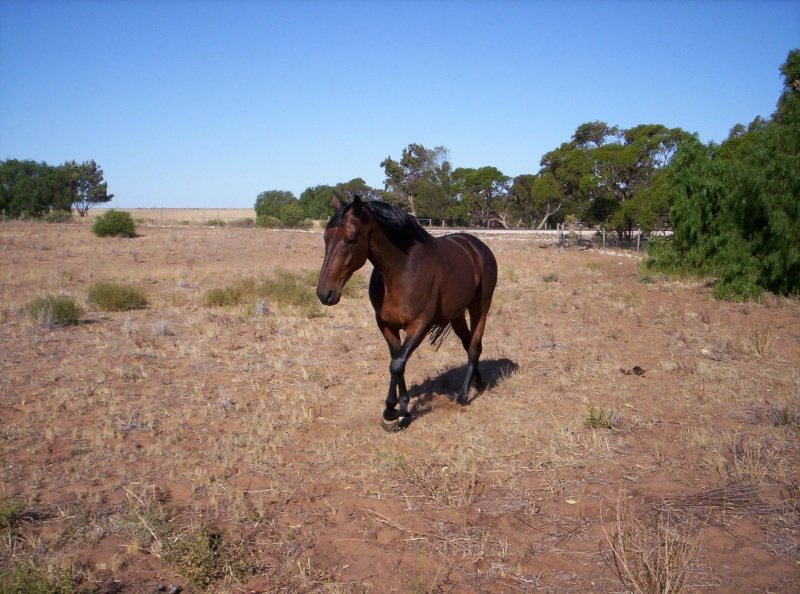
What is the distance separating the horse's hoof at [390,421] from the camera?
19.4 ft

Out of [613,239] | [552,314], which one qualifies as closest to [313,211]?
[613,239]

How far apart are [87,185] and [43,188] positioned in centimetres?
1155

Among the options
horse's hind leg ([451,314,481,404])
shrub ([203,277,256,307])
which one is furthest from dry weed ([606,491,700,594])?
shrub ([203,277,256,307])

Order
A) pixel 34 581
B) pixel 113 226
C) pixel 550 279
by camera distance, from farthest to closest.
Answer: pixel 113 226
pixel 550 279
pixel 34 581

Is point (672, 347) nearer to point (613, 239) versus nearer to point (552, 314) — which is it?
point (552, 314)

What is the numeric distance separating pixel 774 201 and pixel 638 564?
40.6ft

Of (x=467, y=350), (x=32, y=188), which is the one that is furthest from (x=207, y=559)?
(x=32, y=188)

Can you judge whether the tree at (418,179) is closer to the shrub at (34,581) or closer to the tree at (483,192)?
the tree at (483,192)

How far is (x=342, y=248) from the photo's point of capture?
514 centimetres

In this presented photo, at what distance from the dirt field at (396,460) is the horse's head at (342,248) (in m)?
1.59

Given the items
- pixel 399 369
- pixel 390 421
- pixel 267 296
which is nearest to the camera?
pixel 399 369

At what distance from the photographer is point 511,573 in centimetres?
351

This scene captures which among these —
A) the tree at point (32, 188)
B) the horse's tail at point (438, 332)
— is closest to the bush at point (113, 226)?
the tree at point (32, 188)

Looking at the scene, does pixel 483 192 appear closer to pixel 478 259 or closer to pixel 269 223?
pixel 269 223
